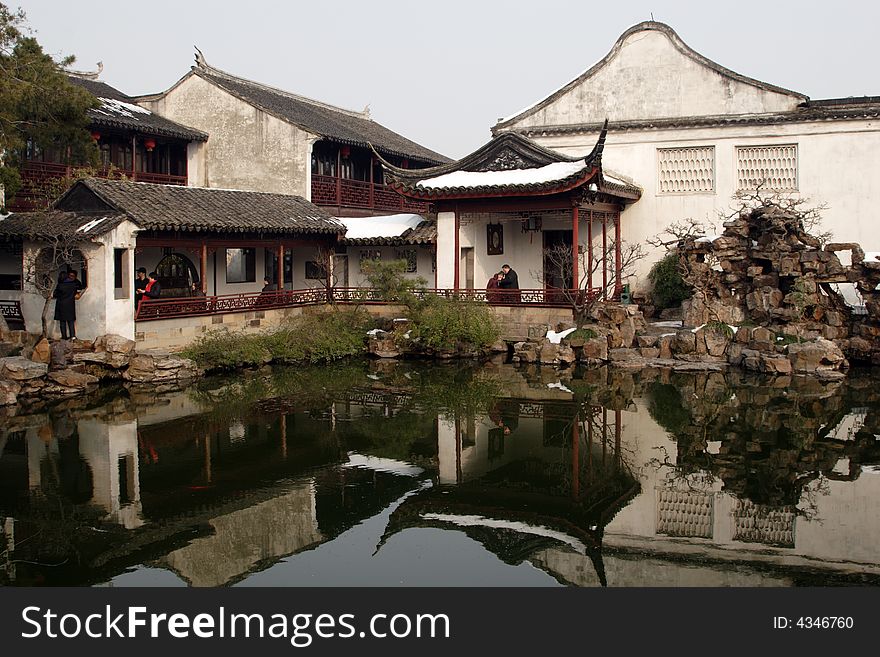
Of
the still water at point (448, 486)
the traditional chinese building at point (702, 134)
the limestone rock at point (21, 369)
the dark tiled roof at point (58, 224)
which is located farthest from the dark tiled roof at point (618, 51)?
the limestone rock at point (21, 369)

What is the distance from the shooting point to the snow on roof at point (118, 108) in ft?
67.3

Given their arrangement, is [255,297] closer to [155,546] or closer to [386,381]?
[386,381]

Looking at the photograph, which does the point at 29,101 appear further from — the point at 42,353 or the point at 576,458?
the point at 576,458

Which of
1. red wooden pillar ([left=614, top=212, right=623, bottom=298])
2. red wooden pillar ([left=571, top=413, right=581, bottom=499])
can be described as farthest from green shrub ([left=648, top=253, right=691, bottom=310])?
red wooden pillar ([left=571, top=413, right=581, bottom=499])

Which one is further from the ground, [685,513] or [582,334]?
[582,334]

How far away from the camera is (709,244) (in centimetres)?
1780

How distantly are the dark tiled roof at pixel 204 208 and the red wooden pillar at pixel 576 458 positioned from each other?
8.12 meters

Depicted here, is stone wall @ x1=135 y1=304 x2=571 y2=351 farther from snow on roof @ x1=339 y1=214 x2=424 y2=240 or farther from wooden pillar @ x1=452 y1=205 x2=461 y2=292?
snow on roof @ x1=339 y1=214 x2=424 y2=240

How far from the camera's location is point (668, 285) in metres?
21.0

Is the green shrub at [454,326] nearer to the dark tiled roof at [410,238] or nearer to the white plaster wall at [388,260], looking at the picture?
the dark tiled roof at [410,238]

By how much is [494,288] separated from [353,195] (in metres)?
7.32

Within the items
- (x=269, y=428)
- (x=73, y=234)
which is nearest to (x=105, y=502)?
(x=269, y=428)

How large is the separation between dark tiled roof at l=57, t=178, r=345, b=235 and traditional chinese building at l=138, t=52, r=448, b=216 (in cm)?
216

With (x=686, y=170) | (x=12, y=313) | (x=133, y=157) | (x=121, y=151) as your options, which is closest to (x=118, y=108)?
(x=121, y=151)
